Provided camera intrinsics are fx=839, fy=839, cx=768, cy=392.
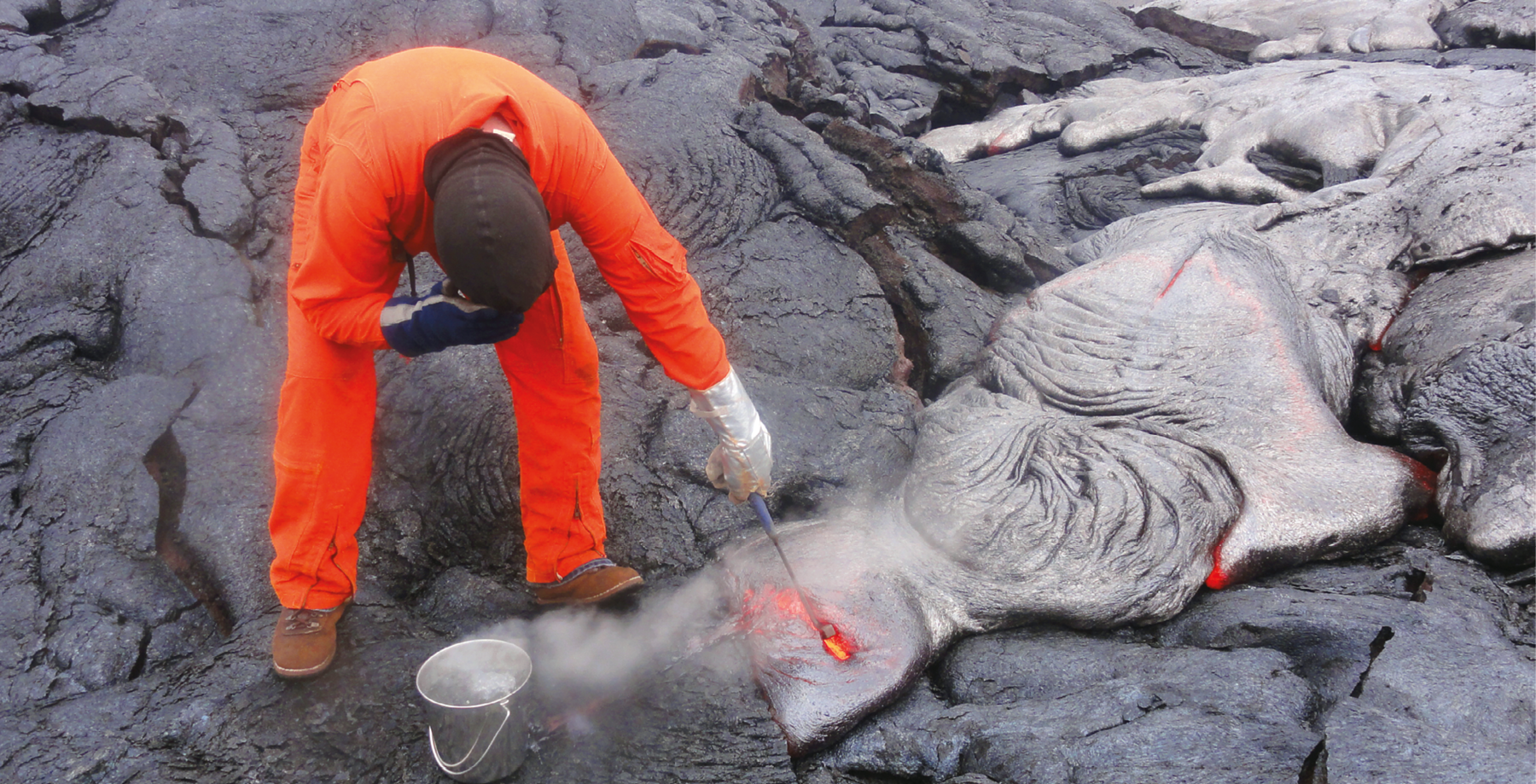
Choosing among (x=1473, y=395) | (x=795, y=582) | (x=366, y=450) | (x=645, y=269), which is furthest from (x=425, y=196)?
(x=1473, y=395)

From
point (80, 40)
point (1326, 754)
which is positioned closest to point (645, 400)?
point (1326, 754)

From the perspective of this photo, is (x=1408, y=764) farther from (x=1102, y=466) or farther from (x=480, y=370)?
(x=480, y=370)

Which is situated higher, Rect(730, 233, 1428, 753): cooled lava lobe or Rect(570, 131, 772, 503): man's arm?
Rect(570, 131, 772, 503): man's arm

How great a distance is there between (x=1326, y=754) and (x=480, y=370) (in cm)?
309

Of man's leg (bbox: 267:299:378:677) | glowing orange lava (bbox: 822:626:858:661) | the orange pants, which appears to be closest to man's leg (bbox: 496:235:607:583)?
the orange pants

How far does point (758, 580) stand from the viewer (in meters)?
2.85

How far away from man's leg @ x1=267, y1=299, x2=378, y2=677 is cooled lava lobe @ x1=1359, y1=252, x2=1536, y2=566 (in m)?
3.58

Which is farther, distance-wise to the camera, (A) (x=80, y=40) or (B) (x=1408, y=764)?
(A) (x=80, y=40)

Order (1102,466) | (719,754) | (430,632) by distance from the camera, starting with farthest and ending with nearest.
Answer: (1102,466) → (430,632) → (719,754)

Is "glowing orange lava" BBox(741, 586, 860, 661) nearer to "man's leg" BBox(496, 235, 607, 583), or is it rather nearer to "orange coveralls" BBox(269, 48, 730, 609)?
"man's leg" BBox(496, 235, 607, 583)

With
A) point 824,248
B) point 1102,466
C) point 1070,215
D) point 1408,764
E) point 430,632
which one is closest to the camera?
point 1408,764

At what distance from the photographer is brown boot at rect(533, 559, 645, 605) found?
289cm

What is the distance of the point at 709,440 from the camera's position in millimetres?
3354

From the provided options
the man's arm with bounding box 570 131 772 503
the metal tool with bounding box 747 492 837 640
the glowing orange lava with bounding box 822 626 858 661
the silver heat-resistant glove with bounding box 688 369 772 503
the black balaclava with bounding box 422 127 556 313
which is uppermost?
the black balaclava with bounding box 422 127 556 313
